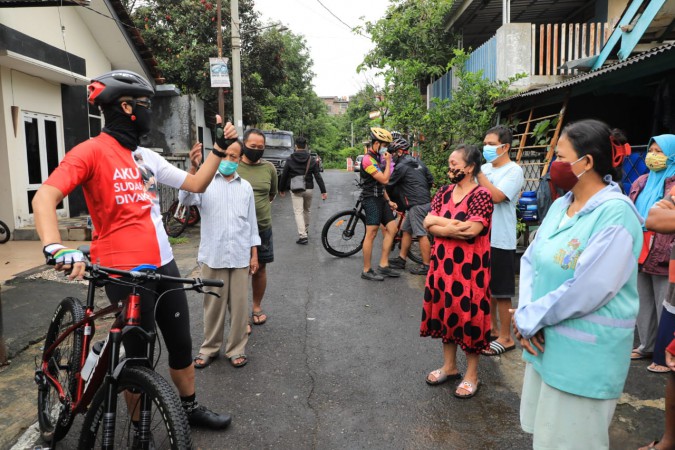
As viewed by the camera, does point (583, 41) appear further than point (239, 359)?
Yes

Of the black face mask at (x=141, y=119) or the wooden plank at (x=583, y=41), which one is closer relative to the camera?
the black face mask at (x=141, y=119)

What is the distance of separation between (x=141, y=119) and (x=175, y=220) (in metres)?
8.14

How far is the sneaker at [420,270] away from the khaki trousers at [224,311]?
361 centimetres

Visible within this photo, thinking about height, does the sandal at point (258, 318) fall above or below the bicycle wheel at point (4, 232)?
below

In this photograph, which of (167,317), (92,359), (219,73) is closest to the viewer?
(92,359)

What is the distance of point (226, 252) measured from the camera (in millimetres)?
4086

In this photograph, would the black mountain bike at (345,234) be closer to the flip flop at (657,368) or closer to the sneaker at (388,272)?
the sneaker at (388,272)

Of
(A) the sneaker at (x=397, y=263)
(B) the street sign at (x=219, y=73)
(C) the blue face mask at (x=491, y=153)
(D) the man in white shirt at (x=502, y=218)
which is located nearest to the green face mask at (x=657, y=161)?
(D) the man in white shirt at (x=502, y=218)

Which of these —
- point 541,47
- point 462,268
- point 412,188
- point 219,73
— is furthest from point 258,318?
point 219,73

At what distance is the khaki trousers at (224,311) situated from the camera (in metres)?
4.13

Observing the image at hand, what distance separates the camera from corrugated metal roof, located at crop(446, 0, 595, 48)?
11.6 m

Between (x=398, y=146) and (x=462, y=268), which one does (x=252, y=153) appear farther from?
(x=398, y=146)

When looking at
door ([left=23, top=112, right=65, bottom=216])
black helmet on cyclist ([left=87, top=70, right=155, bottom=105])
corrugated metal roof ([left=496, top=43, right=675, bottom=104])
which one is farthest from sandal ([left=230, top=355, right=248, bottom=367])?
door ([left=23, top=112, right=65, bottom=216])

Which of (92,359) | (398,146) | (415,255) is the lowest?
(415,255)
